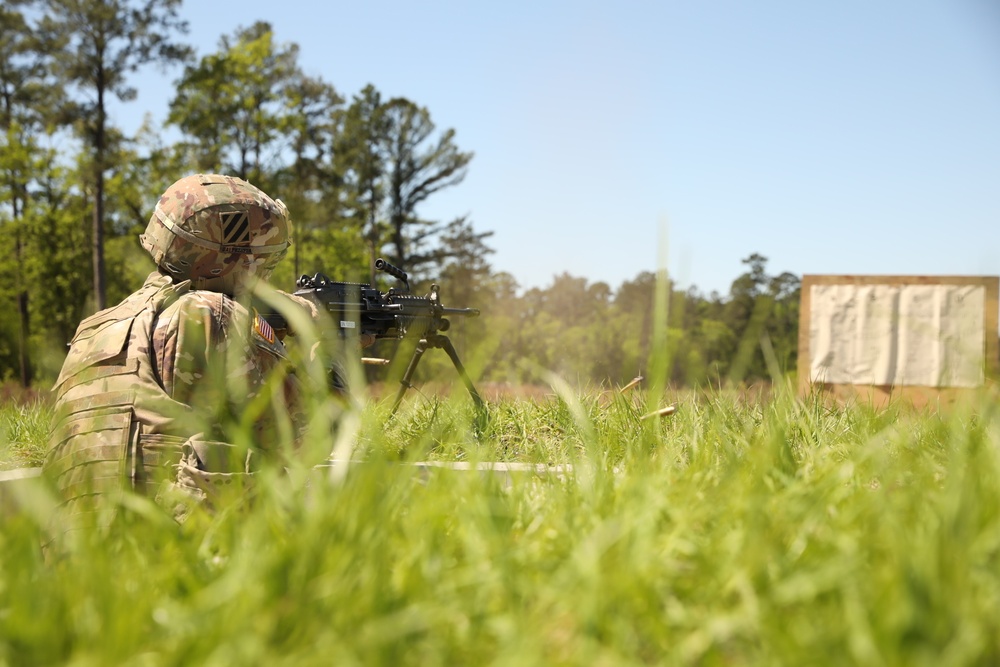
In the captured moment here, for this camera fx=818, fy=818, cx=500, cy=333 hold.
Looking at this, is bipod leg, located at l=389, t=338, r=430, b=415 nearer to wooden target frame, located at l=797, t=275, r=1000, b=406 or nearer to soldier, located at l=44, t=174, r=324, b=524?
soldier, located at l=44, t=174, r=324, b=524

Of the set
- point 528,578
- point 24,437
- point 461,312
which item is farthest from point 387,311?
point 528,578

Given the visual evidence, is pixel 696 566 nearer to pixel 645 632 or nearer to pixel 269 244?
pixel 645 632

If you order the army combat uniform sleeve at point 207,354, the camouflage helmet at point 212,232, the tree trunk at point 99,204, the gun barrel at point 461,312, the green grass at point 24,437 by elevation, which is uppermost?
the tree trunk at point 99,204

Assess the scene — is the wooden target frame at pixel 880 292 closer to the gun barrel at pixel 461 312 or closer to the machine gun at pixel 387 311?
the gun barrel at pixel 461 312

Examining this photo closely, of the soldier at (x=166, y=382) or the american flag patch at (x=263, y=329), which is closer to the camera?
the soldier at (x=166, y=382)

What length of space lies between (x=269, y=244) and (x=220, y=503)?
193 cm

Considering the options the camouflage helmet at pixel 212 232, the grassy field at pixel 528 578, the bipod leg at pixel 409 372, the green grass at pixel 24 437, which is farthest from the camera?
the bipod leg at pixel 409 372

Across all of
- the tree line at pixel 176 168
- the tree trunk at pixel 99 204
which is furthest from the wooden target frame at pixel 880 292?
the tree trunk at pixel 99 204

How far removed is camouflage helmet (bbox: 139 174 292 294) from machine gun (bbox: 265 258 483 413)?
51.3 inches

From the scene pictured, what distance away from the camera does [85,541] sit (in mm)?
1747

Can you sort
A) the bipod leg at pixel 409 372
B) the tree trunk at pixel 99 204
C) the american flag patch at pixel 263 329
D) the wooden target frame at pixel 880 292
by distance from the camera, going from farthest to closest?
1. the tree trunk at pixel 99 204
2. the wooden target frame at pixel 880 292
3. the bipod leg at pixel 409 372
4. the american flag patch at pixel 263 329

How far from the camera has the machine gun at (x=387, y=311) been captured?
17.5 ft

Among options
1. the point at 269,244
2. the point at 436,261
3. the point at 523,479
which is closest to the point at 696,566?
the point at 523,479

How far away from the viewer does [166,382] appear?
3.36m
